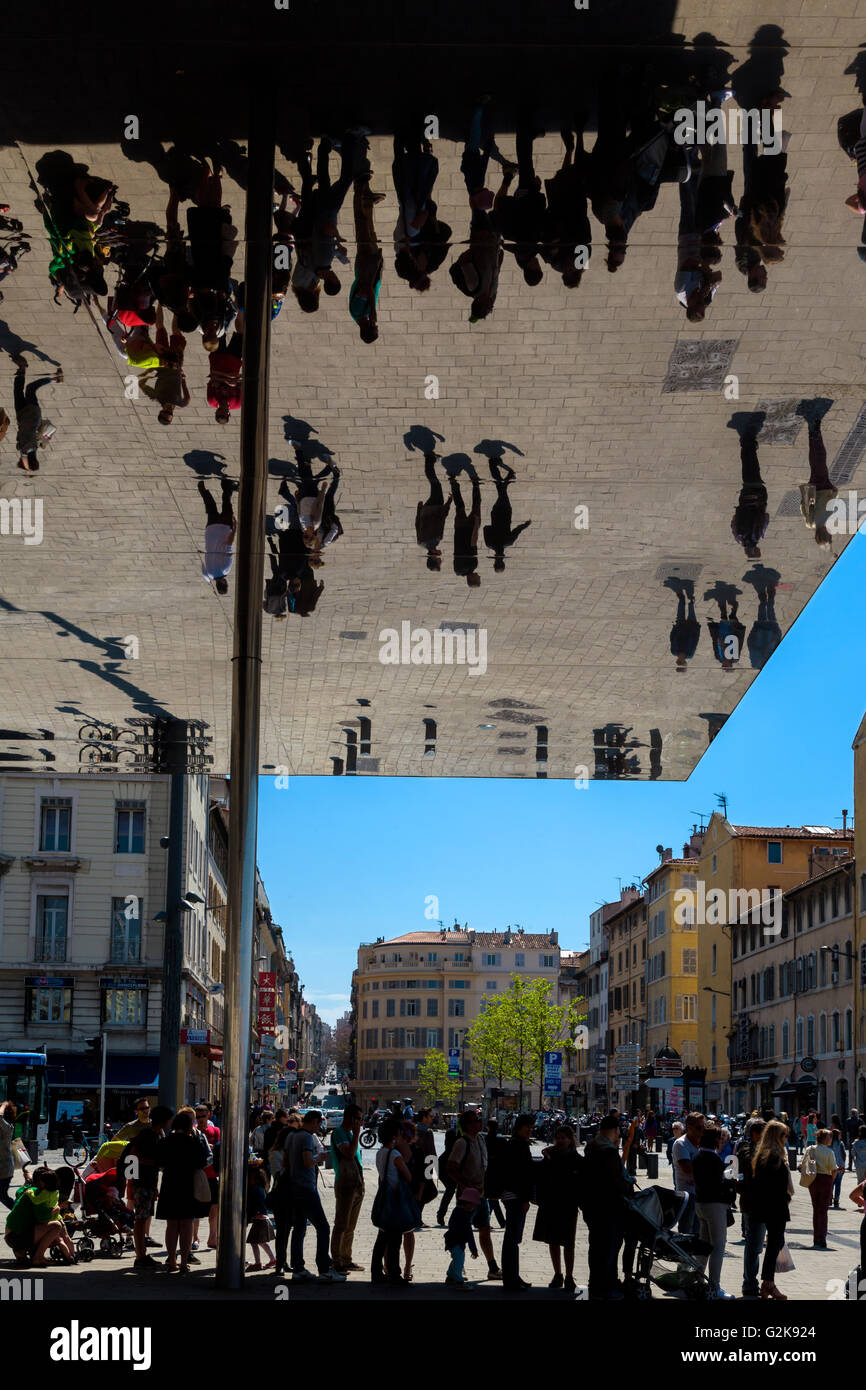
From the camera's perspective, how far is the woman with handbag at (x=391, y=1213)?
1424cm

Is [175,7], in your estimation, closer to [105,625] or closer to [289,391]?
[289,391]

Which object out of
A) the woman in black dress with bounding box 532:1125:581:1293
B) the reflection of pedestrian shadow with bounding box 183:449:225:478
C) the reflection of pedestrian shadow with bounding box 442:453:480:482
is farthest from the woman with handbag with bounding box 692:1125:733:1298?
the reflection of pedestrian shadow with bounding box 183:449:225:478

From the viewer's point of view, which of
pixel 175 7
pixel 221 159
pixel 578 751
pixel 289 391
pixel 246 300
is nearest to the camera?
pixel 175 7

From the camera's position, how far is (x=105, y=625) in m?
18.4

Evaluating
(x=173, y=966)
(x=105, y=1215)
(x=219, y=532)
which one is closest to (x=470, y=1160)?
(x=105, y=1215)

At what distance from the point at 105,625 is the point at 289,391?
6859mm

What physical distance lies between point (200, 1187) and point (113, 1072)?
125ft

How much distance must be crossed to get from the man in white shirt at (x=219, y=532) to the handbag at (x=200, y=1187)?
219 inches

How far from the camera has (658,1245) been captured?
13195mm

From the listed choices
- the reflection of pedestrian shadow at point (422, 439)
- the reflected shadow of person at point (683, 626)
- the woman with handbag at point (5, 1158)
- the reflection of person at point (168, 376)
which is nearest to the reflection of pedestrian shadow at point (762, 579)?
the reflected shadow of person at point (683, 626)

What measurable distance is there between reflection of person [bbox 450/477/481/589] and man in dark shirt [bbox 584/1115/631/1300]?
18.6 feet

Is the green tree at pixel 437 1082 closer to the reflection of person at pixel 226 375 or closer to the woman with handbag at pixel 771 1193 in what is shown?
the woman with handbag at pixel 771 1193

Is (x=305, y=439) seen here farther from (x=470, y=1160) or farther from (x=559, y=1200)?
(x=559, y=1200)
